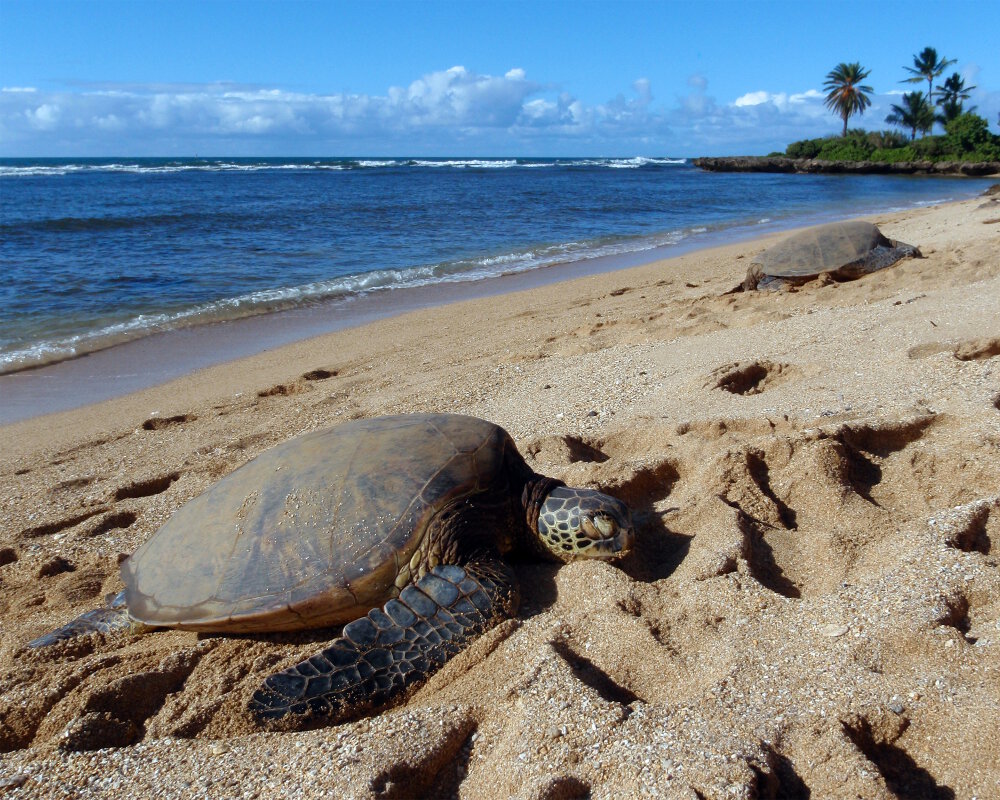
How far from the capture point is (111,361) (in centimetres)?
776

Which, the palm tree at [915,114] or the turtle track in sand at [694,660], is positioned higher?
the palm tree at [915,114]

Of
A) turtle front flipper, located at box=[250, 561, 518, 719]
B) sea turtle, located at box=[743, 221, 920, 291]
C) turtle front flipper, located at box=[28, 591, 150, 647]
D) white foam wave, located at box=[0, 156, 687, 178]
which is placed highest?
white foam wave, located at box=[0, 156, 687, 178]

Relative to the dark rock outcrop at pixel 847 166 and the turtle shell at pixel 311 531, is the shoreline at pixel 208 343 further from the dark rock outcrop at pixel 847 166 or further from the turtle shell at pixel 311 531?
the dark rock outcrop at pixel 847 166

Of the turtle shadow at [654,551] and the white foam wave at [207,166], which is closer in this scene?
the turtle shadow at [654,551]

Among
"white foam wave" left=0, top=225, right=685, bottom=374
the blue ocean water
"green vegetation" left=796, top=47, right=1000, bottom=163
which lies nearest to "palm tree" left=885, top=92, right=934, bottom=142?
"green vegetation" left=796, top=47, right=1000, bottom=163

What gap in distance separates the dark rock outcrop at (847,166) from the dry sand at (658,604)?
47.1 meters

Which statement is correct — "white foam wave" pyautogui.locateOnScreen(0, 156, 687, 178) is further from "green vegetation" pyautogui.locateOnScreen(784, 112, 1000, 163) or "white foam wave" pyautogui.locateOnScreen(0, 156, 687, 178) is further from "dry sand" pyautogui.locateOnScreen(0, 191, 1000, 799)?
"dry sand" pyautogui.locateOnScreen(0, 191, 1000, 799)

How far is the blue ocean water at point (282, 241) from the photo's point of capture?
32.6ft

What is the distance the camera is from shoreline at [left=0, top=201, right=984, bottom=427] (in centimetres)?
A: 673

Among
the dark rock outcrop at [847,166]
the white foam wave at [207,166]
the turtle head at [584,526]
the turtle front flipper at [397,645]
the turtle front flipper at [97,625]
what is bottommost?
the turtle front flipper at [97,625]

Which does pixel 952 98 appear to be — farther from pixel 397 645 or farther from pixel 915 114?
pixel 397 645

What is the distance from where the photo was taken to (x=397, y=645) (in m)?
2.52

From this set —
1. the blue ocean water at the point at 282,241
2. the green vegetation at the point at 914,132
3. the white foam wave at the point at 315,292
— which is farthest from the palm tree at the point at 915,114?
the white foam wave at the point at 315,292

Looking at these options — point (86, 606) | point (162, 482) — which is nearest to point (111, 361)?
point (162, 482)
